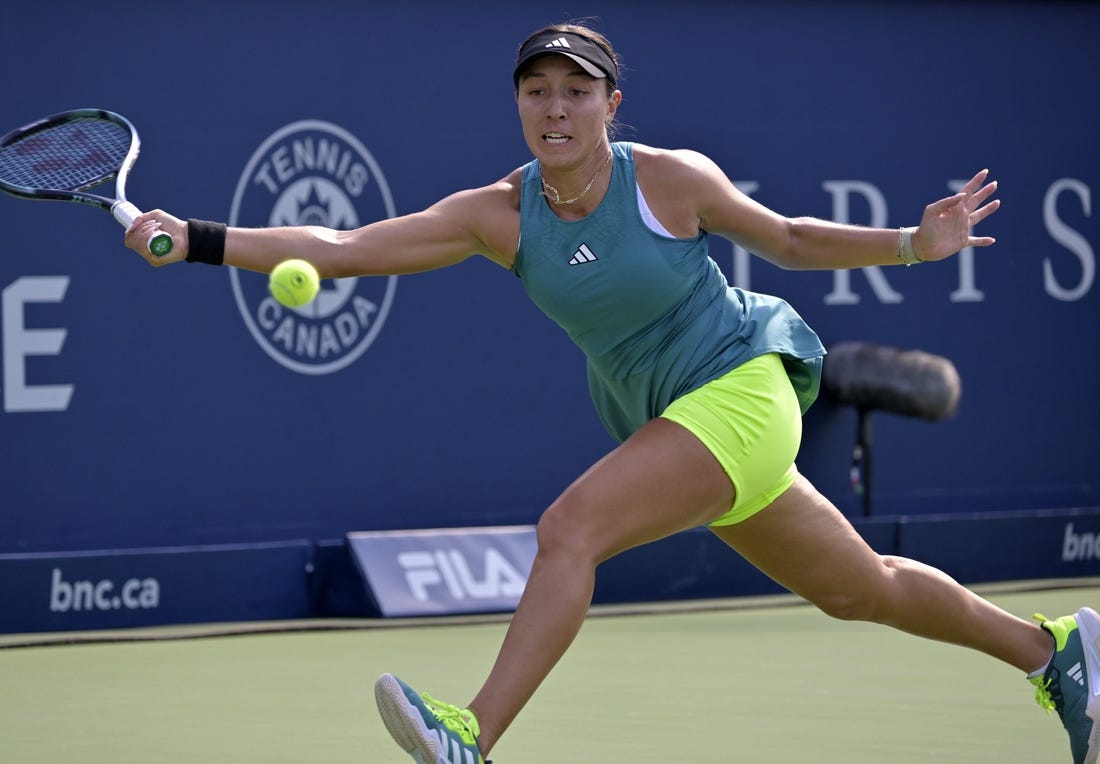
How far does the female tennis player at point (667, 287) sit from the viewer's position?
3.68m

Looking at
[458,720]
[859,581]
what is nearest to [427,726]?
[458,720]

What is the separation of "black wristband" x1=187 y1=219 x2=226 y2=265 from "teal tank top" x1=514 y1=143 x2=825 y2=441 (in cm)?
55

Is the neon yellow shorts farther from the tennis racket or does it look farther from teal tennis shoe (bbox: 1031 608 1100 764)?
the tennis racket

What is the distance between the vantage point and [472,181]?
7.40m

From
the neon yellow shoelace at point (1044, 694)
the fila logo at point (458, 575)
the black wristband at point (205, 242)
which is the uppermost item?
the black wristband at point (205, 242)

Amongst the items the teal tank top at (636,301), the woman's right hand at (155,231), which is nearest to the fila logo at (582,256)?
the teal tank top at (636,301)

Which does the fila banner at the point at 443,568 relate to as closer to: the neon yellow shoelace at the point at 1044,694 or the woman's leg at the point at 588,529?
the neon yellow shoelace at the point at 1044,694

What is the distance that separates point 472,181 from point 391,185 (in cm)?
32

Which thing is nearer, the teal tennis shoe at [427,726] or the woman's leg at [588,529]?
the teal tennis shoe at [427,726]

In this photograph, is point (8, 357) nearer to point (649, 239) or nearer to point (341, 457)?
point (341, 457)

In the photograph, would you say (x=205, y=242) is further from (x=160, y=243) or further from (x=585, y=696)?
(x=585, y=696)

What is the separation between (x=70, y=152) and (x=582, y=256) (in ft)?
4.56

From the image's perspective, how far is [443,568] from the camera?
7137 millimetres

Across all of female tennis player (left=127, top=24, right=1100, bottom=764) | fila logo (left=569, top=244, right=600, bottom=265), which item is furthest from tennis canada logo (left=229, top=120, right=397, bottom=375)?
fila logo (left=569, top=244, right=600, bottom=265)
